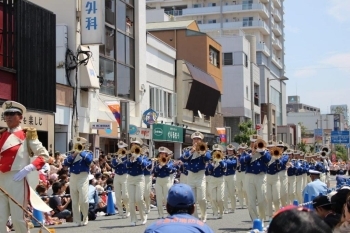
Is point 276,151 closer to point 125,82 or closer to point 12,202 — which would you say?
point 12,202

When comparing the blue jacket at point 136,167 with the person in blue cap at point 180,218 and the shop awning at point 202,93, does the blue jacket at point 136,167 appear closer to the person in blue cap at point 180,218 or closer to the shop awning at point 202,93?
the person in blue cap at point 180,218

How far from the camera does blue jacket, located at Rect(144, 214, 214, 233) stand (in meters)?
5.08

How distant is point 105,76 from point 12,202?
24.9 meters

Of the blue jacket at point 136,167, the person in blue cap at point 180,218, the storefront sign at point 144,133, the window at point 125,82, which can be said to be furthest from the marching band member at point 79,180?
the window at point 125,82

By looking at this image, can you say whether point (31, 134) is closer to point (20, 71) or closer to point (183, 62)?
point (20, 71)

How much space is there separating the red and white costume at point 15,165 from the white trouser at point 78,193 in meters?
6.78

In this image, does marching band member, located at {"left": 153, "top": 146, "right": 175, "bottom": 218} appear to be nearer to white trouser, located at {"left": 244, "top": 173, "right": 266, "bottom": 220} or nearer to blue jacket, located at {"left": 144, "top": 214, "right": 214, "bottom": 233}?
white trouser, located at {"left": 244, "top": 173, "right": 266, "bottom": 220}

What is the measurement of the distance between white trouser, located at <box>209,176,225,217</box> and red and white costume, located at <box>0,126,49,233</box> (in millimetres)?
10357

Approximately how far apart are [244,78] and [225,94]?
252cm

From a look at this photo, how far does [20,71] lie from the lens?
2433 cm

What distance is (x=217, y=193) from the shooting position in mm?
19578

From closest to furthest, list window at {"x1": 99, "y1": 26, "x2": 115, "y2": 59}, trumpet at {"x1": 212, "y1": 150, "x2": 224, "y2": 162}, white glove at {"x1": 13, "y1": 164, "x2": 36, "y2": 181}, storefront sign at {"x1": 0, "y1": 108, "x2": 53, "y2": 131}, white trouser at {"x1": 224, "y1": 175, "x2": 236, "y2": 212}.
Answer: white glove at {"x1": 13, "y1": 164, "x2": 36, "y2": 181} → trumpet at {"x1": 212, "y1": 150, "x2": 224, "y2": 162} → white trouser at {"x1": 224, "y1": 175, "x2": 236, "y2": 212} → storefront sign at {"x1": 0, "y1": 108, "x2": 53, "y2": 131} → window at {"x1": 99, "y1": 26, "x2": 115, "y2": 59}

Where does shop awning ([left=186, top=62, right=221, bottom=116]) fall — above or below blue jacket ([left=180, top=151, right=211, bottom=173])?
above

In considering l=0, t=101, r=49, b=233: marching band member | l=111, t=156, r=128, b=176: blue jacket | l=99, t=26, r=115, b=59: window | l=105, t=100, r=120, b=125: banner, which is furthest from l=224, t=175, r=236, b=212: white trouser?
l=99, t=26, r=115, b=59: window
